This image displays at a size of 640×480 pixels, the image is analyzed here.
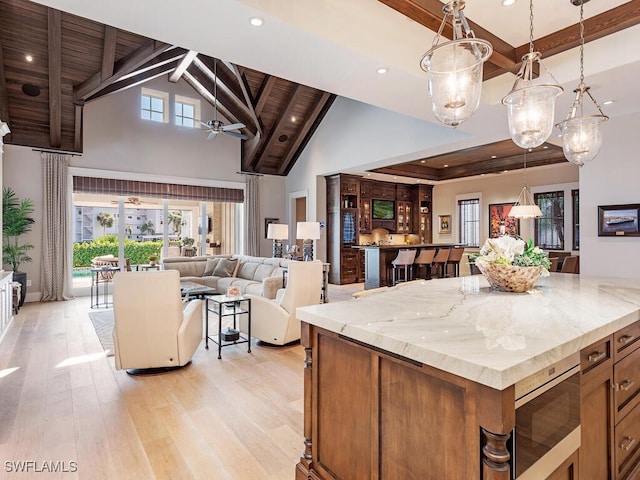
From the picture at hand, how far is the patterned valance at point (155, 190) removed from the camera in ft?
24.6

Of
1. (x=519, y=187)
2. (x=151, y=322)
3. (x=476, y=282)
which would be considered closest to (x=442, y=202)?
(x=519, y=187)

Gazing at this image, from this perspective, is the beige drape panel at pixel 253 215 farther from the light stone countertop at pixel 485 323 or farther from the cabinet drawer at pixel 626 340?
the cabinet drawer at pixel 626 340

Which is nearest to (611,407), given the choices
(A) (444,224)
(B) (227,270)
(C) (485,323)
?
(C) (485,323)

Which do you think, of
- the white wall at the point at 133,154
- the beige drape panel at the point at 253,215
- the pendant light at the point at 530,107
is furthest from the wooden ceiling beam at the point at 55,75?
the pendant light at the point at 530,107

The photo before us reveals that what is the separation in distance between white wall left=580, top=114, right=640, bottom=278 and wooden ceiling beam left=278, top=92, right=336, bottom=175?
5.62 meters

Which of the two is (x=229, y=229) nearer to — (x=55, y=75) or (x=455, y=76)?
(x=55, y=75)

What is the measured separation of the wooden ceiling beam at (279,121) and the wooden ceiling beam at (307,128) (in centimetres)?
59

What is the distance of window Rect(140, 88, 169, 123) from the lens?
8.24 m

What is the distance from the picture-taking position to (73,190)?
7402mm

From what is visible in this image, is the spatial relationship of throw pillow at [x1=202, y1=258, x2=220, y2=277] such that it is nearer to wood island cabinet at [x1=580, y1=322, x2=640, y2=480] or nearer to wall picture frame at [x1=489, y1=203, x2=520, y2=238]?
wood island cabinet at [x1=580, y1=322, x2=640, y2=480]

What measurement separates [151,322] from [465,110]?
122 inches

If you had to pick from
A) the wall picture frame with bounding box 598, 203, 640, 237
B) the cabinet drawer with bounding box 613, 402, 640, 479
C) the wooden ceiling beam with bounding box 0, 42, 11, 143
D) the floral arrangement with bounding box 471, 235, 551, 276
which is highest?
the wooden ceiling beam with bounding box 0, 42, 11, 143

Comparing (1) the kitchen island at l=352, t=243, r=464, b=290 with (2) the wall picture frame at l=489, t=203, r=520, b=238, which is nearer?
(1) the kitchen island at l=352, t=243, r=464, b=290

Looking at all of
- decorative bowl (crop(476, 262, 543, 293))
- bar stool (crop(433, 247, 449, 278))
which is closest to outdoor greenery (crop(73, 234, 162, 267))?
bar stool (crop(433, 247, 449, 278))
